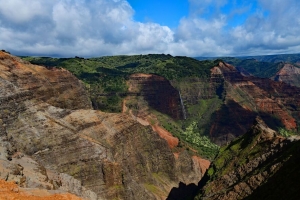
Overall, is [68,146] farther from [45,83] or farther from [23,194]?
[23,194]

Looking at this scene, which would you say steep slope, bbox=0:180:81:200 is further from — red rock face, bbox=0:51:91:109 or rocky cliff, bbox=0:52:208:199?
red rock face, bbox=0:51:91:109

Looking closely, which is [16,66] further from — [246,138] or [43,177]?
[246,138]

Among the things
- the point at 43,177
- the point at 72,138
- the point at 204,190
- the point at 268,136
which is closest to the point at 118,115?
the point at 72,138

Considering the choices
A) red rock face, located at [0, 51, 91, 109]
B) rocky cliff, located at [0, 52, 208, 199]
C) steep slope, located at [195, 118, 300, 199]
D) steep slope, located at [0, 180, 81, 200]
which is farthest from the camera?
red rock face, located at [0, 51, 91, 109]

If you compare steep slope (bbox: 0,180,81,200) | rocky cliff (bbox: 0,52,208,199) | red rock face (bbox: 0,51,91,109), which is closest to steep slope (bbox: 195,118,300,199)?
rocky cliff (bbox: 0,52,208,199)

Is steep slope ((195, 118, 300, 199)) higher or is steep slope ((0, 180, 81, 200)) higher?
A: steep slope ((0, 180, 81, 200))

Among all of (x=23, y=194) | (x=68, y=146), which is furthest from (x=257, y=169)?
(x=23, y=194)

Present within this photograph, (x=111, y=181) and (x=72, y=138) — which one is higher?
(x=72, y=138)
